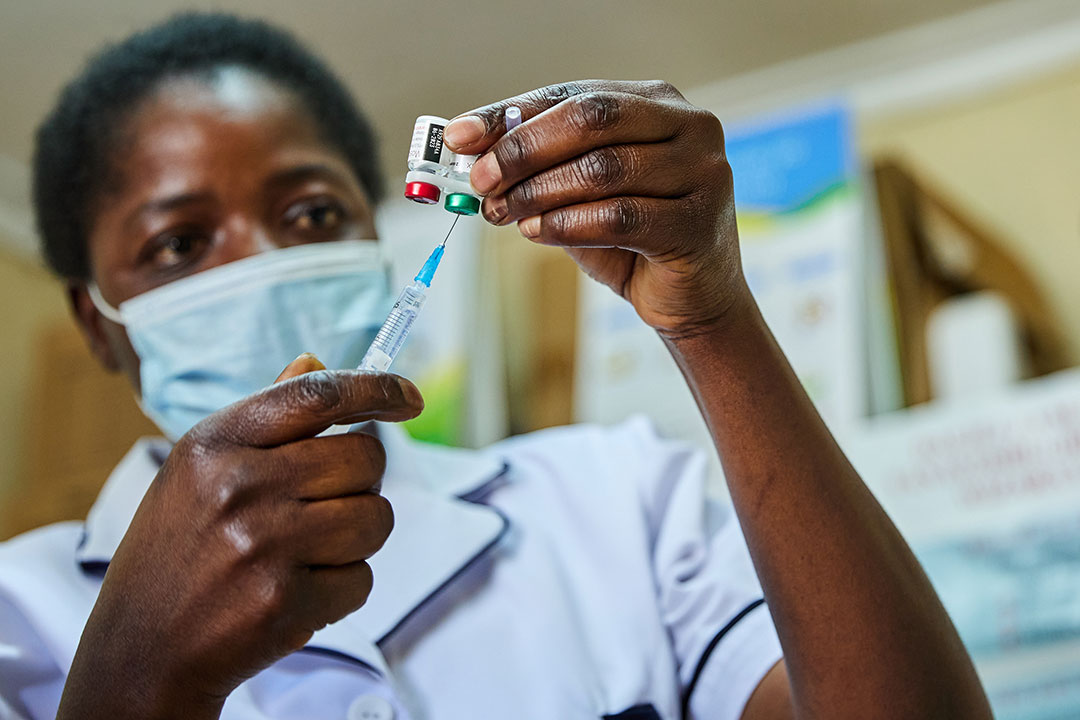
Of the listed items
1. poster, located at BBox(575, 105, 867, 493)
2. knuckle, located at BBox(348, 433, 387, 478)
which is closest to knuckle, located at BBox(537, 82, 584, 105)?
knuckle, located at BBox(348, 433, 387, 478)

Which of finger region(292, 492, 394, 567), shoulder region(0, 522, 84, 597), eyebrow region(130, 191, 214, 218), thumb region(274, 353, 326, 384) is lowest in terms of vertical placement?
shoulder region(0, 522, 84, 597)

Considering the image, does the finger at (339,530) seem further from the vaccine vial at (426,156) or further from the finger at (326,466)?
the vaccine vial at (426,156)

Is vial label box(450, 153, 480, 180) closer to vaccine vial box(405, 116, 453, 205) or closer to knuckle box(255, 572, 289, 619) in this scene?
vaccine vial box(405, 116, 453, 205)

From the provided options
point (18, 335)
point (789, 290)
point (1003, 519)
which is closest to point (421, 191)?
point (1003, 519)

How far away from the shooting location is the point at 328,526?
0.56 meters

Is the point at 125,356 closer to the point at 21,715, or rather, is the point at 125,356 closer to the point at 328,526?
the point at 21,715

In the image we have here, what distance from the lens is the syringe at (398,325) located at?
0.66 meters

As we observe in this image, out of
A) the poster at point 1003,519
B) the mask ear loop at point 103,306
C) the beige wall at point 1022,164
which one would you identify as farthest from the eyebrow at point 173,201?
the beige wall at point 1022,164

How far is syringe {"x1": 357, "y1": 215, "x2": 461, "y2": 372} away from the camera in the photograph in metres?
0.66

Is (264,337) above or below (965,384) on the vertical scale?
above

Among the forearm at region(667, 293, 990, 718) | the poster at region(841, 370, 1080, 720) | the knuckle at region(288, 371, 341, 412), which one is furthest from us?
the poster at region(841, 370, 1080, 720)

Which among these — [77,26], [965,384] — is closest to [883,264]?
[965,384]

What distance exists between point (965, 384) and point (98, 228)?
148 cm

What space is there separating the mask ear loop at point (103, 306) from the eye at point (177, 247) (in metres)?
0.07
